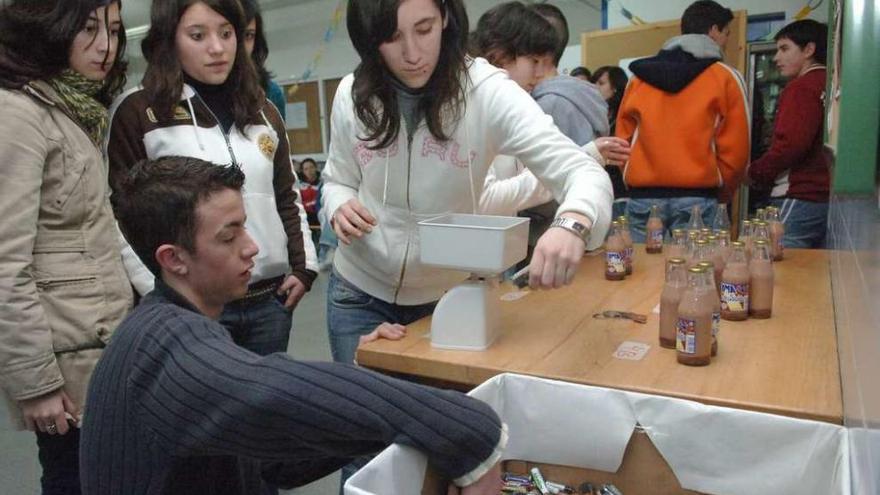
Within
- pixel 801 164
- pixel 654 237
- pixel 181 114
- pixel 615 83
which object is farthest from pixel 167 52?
pixel 615 83

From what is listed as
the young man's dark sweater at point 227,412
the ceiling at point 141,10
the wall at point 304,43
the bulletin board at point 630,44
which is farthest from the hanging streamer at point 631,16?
the young man's dark sweater at point 227,412

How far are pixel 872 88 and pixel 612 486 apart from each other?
0.70 metres

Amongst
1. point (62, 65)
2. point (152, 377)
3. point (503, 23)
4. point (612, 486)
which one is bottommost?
point (612, 486)

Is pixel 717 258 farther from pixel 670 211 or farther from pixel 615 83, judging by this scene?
pixel 615 83

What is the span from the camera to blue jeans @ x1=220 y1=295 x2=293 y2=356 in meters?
1.62

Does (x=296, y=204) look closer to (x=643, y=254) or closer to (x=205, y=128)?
(x=205, y=128)

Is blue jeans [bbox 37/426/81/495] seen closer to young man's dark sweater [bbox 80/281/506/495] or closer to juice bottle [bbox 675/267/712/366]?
young man's dark sweater [bbox 80/281/506/495]

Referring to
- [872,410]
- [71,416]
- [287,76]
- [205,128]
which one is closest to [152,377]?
[71,416]

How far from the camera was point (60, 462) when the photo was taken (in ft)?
4.68

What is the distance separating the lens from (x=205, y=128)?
1626 mm

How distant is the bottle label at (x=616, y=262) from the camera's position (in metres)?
1.85

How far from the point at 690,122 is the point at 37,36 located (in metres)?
2.26

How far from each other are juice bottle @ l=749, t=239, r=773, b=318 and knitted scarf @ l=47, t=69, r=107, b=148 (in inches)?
57.2

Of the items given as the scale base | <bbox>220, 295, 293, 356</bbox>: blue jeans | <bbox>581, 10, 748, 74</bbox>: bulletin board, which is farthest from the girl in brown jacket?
<bbox>581, 10, 748, 74</bbox>: bulletin board
